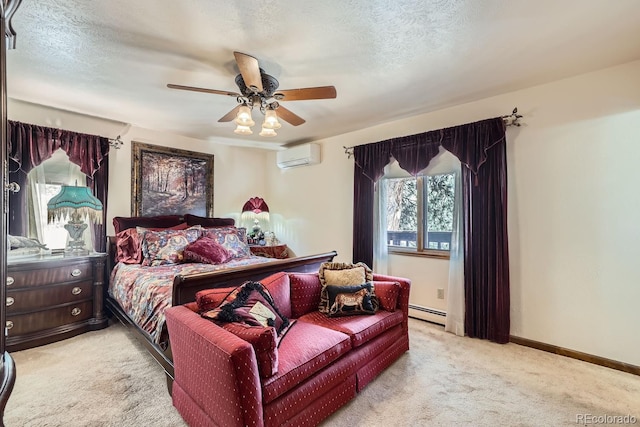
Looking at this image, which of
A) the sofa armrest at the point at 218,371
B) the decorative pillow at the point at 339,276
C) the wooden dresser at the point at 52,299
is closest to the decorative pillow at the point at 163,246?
the wooden dresser at the point at 52,299

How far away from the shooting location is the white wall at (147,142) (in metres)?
3.30

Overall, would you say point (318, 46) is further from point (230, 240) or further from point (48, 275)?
point (48, 275)

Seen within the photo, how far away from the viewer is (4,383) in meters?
0.72

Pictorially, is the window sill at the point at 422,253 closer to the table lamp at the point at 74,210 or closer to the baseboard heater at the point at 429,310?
the baseboard heater at the point at 429,310

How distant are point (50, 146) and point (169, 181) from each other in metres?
1.34

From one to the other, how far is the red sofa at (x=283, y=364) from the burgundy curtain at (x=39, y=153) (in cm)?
266

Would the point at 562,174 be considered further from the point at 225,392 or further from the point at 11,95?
the point at 11,95

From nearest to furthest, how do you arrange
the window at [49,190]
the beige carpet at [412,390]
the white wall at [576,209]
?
1. the beige carpet at [412,390]
2. the white wall at [576,209]
3. the window at [49,190]

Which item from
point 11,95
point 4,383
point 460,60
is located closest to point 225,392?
point 4,383

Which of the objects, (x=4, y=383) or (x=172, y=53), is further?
(x=172, y=53)

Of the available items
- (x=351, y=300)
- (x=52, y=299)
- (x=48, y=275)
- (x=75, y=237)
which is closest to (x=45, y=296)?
(x=52, y=299)

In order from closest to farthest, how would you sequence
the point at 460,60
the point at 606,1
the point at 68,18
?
the point at 606,1 < the point at 68,18 < the point at 460,60

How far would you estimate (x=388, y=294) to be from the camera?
2.56m

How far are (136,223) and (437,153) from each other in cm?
392
